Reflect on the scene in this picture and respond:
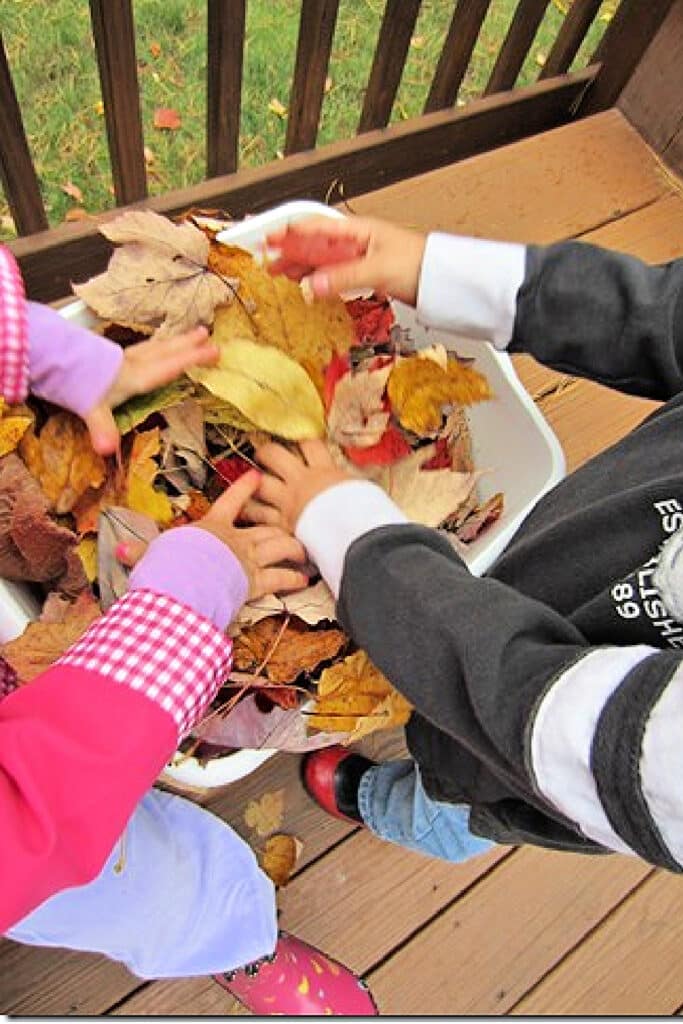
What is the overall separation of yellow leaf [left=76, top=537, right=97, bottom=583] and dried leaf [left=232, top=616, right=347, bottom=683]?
119 millimetres

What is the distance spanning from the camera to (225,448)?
80 cm

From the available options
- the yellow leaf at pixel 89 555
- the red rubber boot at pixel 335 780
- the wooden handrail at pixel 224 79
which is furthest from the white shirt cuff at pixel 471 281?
the red rubber boot at pixel 335 780

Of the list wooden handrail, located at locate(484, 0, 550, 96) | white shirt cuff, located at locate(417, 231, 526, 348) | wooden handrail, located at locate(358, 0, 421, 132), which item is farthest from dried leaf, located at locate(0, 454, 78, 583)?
wooden handrail, located at locate(484, 0, 550, 96)

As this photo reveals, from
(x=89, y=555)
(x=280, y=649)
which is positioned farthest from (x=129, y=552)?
(x=280, y=649)

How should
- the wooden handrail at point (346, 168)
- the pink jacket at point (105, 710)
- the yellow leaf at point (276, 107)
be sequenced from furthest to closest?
the yellow leaf at point (276, 107), the wooden handrail at point (346, 168), the pink jacket at point (105, 710)

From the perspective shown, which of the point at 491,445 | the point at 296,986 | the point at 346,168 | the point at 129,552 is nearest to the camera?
the point at 129,552

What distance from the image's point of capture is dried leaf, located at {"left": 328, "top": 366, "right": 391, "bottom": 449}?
79cm

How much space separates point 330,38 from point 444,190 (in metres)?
0.32

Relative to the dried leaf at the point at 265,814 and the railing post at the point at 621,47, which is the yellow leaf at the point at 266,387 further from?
the railing post at the point at 621,47

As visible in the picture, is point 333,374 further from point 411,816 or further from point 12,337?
point 411,816

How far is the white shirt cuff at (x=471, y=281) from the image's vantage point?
80 centimetres

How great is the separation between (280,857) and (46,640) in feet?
1.77

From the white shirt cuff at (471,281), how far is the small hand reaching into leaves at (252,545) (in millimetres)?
212

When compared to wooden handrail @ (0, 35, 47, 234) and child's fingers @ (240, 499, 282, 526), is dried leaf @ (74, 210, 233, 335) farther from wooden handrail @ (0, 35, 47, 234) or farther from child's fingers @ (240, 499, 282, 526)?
wooden handrail @ (0, 35, 47, 234)
